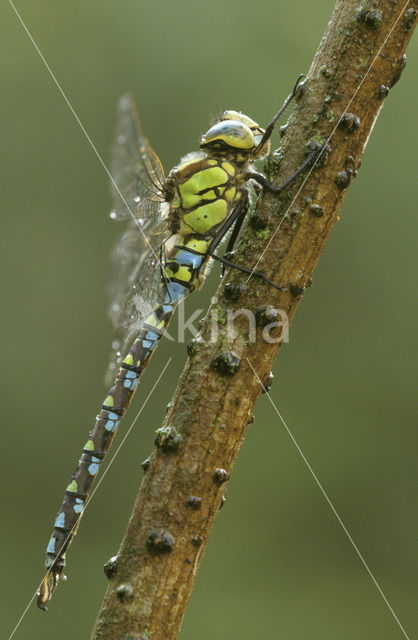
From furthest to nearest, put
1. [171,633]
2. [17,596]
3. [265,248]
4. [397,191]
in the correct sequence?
1. [397,191]
2. [17,596]
3. [265,248]
4. [171,633]

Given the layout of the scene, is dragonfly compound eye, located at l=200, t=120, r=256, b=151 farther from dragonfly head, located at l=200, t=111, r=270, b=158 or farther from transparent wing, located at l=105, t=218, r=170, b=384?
transparent wing, located at l=105, t=218, r=170, b=384

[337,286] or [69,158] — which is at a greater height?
[69,158]

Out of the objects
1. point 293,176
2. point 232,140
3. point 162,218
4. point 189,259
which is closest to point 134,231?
point 162,218

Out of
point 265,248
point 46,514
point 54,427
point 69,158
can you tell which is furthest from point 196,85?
point 265,248

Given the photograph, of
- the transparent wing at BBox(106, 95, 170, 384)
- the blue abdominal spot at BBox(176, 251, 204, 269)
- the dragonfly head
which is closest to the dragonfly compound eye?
Answer: the dragonfly head

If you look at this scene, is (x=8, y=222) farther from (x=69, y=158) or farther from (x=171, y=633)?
(x=171, y=633)

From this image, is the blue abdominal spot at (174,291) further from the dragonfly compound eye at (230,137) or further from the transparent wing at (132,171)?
the dragonfly compound eye at (230,137)

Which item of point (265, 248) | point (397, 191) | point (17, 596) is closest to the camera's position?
point (265, 248)
